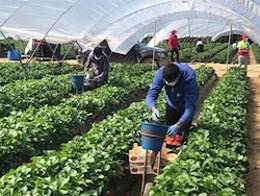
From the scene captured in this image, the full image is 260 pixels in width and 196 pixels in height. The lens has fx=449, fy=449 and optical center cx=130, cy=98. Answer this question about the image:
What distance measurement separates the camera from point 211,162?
16.4 feet

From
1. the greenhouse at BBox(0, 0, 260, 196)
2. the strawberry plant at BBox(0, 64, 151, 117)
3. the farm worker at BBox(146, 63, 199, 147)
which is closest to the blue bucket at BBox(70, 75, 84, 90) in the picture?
the greenhouse at BBox(0, 0, 260, 196)

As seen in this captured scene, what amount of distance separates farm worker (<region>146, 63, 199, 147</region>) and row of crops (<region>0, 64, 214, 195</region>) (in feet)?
2.13

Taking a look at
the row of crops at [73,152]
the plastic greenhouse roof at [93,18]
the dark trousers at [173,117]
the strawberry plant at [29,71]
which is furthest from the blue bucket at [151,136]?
the strawberry plant at [29,71]

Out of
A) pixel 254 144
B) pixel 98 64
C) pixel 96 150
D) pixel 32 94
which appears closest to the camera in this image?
pixel 96 150

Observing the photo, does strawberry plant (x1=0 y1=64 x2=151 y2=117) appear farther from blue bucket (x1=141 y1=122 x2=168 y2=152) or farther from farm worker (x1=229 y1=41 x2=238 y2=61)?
farm worker (x1=229 y1=41 x2=238 y2=61)

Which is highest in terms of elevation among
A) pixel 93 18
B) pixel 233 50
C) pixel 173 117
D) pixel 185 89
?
pixel 93 18

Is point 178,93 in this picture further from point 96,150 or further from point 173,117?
point 96,150

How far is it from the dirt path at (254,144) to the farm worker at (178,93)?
4.07ft

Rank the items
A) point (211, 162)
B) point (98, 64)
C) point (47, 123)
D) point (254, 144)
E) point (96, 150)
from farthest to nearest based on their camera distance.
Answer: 1. point (98, 64)
2. point (254, 144)
3. point (47, 123)
4. point (96, 150)
5. point (211, 162)

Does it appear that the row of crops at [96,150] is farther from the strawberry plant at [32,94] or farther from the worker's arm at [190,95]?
the worker's arm at [190,95]

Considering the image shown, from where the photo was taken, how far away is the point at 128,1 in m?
15.5

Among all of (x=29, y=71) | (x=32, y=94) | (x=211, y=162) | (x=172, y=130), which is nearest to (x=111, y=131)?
(x=172, y=130)

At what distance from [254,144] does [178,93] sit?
3.33 meters

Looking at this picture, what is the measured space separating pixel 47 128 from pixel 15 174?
7.60 ft
